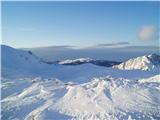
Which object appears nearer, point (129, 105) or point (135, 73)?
point (129, 105)

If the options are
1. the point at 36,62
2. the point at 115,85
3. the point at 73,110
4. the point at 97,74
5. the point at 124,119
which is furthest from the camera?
the point at 36,62

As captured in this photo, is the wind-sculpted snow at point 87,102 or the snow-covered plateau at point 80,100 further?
the snow-covered plateau at point 80,100

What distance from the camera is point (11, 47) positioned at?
161 m

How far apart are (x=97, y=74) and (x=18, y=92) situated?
5332 centimetres

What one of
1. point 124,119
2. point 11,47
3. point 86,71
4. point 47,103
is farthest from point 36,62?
point 124,119

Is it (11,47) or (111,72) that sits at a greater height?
(11,47)

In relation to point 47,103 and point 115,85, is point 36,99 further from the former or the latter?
point 115,85

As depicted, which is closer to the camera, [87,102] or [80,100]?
[87,102]

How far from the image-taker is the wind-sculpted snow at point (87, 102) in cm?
7462

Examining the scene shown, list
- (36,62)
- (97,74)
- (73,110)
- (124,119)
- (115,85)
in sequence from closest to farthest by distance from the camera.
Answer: (124,119) < (73,110) < (115,85) < (97,74) < (36,62)

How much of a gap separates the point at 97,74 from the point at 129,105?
6348cm

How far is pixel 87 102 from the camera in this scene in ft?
262

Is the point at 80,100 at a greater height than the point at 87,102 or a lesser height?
greater

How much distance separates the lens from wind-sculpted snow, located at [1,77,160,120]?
7462cm
